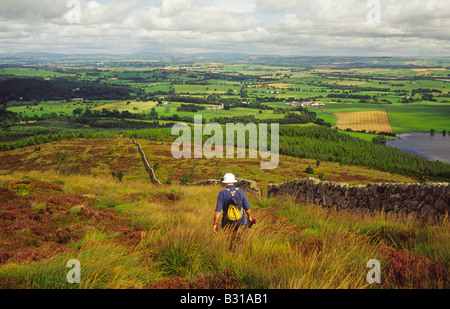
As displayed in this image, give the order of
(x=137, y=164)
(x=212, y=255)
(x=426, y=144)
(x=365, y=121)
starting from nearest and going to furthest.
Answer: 1. (x=212, y=255)
2. (x=137, y=164)
3. (x=426, y=144)
4. (x=365, y=121)

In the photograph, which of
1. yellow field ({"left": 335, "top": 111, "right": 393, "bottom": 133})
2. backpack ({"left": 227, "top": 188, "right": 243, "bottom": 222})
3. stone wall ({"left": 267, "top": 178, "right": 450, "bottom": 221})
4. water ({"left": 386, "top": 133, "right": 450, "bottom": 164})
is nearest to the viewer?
backpack ({"left": 227, "top": 188, "right": 243, "bottom": 222})

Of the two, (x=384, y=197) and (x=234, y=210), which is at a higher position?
(x=234, y=210)

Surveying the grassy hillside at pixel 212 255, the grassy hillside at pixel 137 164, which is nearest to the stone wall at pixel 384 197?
the grassy hillside at pixel 212 255

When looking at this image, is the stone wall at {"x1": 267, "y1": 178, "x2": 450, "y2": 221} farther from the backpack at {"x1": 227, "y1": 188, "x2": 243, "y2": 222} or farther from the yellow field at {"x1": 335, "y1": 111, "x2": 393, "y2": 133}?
the yellow field at {"x1": 335, "y1": 111, "x2": 393, "y2": 133}

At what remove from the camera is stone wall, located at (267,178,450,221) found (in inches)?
337

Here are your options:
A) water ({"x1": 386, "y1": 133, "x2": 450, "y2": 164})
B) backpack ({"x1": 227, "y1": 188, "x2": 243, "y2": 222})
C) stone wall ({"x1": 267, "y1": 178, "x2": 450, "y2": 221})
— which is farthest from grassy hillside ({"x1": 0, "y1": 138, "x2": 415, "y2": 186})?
water ({"x1": 386, "y1": 133, "x2": 450, "y2": 164})

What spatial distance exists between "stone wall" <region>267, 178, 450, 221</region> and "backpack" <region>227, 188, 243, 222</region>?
18.1ft

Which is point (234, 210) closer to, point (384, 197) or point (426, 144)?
point (384, 197)

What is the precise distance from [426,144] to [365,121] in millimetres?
36961

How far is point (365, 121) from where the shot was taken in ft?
541

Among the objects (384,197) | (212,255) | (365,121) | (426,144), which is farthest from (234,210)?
(365,121)

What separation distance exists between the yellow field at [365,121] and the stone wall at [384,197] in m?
153
